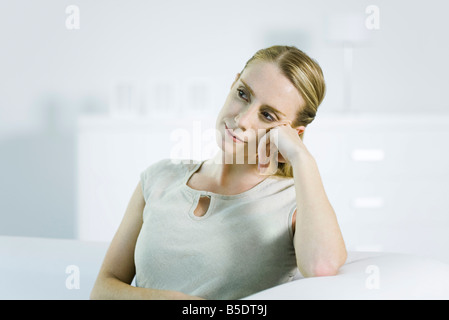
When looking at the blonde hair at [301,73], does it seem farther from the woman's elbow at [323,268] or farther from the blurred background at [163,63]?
the blurred background at [163,63]

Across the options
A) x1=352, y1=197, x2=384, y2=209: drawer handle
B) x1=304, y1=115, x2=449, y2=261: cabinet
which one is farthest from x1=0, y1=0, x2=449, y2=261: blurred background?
x1=352, y1=197, x2=384, y2=209: drawer handle

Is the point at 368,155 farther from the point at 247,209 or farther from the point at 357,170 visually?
the point at 247,209

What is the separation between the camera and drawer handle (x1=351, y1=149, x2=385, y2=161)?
307 cm

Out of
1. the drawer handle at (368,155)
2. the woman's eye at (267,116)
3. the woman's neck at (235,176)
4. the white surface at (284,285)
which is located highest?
the woman's eye at (267,116)

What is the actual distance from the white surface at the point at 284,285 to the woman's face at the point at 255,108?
0.36 metres

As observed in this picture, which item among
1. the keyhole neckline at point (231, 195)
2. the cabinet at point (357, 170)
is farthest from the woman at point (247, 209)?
the cabinet at point (357, 170)

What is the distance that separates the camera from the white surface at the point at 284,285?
1.10m

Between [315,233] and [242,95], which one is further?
[242,95]

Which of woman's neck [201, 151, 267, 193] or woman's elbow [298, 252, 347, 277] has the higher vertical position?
woman's neck [201, 151, 267, 193]

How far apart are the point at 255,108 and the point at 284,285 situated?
410 millimetres

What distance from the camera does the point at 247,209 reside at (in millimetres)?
1348

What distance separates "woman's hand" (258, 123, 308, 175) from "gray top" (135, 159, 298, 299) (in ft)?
0.17

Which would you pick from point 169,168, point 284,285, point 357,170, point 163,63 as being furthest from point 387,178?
point 284,285

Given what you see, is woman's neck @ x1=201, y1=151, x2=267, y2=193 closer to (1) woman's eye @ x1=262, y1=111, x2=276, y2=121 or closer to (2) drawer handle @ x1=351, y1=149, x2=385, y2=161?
(1) woman's eye @ x1=262, y1=111, x2=276, y2=121
